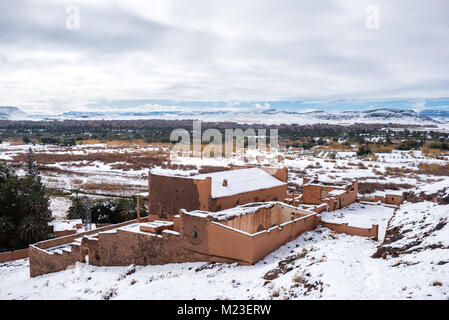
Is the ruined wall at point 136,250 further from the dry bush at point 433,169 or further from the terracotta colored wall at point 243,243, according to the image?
the dry bush at point 433,169

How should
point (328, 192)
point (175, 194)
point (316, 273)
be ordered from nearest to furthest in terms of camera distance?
point (316, 273), point (175, 194), point (328, 192)

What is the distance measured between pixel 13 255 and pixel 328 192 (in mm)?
19719

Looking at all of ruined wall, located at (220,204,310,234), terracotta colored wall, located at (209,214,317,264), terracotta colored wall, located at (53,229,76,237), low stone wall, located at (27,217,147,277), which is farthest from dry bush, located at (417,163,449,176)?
low stone wall, located at (27,217,147,277)

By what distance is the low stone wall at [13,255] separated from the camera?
2055 cm

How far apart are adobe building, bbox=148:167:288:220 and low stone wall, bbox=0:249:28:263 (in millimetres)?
8701

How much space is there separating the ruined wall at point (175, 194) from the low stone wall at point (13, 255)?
8.70 metres

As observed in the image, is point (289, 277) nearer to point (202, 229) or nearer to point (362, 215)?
point (202, 229)

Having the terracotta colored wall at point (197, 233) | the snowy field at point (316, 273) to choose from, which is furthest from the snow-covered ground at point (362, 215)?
the terracotta colored wall at point (197, 233)

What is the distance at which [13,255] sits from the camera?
21.0 metres

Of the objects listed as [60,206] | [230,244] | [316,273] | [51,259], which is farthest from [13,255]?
[316,273]

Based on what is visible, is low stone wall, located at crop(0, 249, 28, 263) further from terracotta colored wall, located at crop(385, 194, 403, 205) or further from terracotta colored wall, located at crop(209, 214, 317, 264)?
terracotta colored wall, located at crop(385, 194, 403, 205)

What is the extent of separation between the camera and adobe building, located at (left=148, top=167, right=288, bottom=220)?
712 inches
